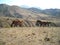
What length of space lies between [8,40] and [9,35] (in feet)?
6.82

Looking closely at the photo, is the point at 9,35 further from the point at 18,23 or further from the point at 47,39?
the point at 18,23

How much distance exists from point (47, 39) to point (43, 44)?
4.86ft

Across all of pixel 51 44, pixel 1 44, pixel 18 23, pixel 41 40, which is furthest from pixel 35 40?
pixel 18 23

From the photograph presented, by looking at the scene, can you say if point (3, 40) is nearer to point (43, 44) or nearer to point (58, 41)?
point (43, 44)

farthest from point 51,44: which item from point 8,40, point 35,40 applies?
point 8,40

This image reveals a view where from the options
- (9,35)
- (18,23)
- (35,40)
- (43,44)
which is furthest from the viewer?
(18,23)

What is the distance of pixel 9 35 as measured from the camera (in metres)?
19.4

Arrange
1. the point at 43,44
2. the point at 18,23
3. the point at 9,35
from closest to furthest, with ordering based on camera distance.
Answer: the point at 43,44 → the point at 9,35 → the point at 18,23

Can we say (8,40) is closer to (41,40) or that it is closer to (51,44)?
(41,40)

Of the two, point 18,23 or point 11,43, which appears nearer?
point 11,43

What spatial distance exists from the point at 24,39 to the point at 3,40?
2088 millimetres

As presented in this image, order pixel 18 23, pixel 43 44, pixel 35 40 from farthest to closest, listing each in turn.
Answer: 1. pixel 18 23
2. pixel 35 40
3. pixel 43 44

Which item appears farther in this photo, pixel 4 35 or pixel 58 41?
pixel 4 35

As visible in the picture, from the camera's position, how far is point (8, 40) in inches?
683
